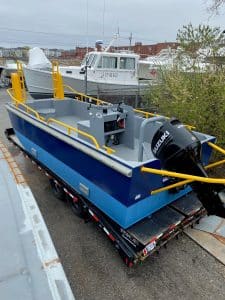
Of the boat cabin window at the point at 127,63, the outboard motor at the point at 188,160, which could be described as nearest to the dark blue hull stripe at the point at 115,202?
the outboard motor at the point at 188,160

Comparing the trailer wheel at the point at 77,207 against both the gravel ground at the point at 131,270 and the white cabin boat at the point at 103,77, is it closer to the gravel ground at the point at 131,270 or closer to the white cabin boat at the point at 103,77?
the gravel ground at the point at 131,270

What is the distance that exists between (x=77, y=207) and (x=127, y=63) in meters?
8.72

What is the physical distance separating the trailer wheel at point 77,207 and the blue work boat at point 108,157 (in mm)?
184

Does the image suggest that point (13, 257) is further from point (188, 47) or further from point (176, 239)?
point (188, 47)

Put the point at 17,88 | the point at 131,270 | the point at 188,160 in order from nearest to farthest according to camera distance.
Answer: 1. the point at 188,160
2. the point at 131,270
3. the point at 17,88

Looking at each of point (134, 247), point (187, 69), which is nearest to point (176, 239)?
point (134, 247)

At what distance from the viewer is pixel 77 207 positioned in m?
3.79

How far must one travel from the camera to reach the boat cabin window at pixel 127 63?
11.0 meters

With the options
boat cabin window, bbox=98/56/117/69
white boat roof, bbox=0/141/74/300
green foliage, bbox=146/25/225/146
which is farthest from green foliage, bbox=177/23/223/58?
boat cabin window, bbox=98/56/117/69

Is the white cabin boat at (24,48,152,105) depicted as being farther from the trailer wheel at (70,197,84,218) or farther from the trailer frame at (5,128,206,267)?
the trailer frame at (5,128,206,267)

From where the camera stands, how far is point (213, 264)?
3074 millimetres

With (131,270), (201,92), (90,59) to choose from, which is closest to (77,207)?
(131,270)

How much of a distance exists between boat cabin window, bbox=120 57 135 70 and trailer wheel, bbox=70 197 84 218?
27.4ft

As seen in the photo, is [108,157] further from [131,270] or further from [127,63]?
[127,63]
